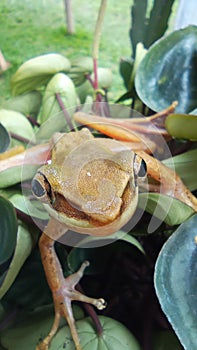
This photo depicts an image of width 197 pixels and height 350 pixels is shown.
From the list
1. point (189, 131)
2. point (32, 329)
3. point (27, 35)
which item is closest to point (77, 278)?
point (32, 329)

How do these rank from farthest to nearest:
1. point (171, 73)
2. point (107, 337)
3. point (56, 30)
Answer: point (56, 30) → point (171, 73) → point (107, 337)

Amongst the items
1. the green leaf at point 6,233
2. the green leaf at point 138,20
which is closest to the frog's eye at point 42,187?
the green leaf at point 6,233

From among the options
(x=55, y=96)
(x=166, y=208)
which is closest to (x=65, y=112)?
(x=55, y=96)

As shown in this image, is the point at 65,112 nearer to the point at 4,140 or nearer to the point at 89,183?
the point at 4,140

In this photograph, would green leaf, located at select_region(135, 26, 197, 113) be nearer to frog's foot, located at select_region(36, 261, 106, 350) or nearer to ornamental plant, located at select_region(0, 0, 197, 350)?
ornamental plant, located at select_region(0, 0, 197, 350)

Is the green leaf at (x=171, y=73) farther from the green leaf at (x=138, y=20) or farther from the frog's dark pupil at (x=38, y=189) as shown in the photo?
the frog's dark pupil at (x=38, y=189)

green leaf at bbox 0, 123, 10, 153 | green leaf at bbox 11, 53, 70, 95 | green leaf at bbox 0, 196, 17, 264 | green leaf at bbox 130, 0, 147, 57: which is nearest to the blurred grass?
green leaf at bbox 130, 0, 147, 57

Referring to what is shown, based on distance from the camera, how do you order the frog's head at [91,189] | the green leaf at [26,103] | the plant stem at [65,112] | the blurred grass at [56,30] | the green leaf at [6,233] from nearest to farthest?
the frog's head at [91,189] < the green leaf at [6,233] < the plant stem at [65,112] < the green leaf at [26,103] < the blurred grass at [56,30]
